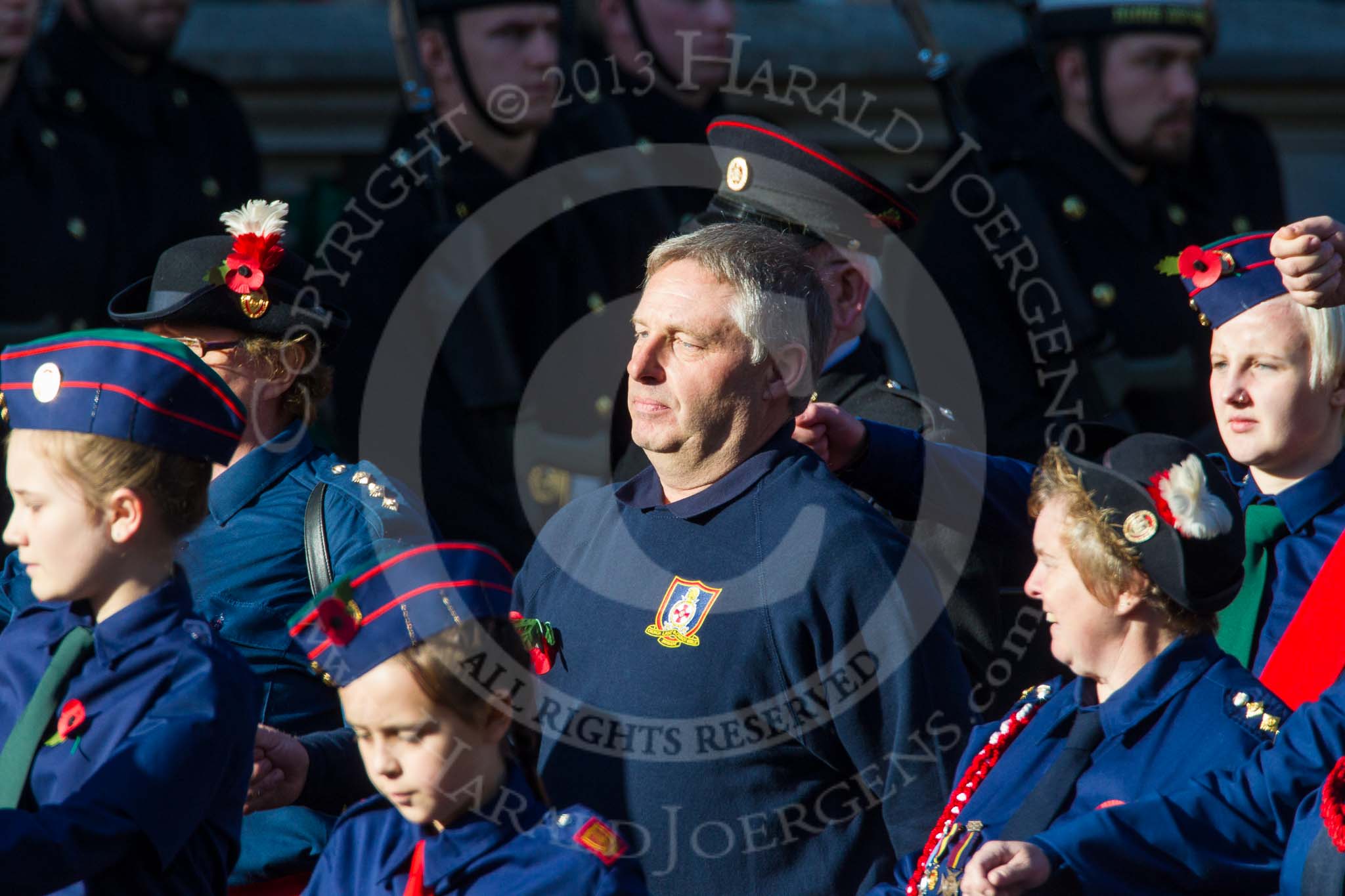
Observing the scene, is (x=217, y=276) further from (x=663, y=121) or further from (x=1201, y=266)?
(x=663, y=121)


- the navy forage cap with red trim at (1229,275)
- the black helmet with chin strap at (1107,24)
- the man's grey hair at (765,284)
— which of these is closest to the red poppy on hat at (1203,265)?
the navy forage cap with red trim at (1229,275)

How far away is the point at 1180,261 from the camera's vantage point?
3701 mm

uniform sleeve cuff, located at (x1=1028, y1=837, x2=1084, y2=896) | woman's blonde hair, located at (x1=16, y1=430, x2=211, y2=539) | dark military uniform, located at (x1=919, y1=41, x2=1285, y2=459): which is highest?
dark military uniform, located at (x1=919, y1=41, x2=1285, y2=459)

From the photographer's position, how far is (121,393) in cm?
283

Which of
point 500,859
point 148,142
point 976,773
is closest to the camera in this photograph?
point 500,859

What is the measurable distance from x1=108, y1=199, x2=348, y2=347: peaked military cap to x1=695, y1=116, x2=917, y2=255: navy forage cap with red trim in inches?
36.0

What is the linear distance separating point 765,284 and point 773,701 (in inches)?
27.4

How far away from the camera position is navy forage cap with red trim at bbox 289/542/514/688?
2.75 m

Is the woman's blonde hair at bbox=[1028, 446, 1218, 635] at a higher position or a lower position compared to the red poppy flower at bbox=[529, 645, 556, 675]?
higher

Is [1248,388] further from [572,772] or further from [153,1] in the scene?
[153,1]

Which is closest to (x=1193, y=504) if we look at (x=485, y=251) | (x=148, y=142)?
(x=485, y=251)

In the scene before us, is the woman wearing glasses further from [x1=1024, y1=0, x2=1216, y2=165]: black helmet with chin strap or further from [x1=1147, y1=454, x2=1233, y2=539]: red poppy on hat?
[x1=1024, y1=0, x2=1216, y2=165]: black helmet with chin strap

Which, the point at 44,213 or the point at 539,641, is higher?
the point at 44,213

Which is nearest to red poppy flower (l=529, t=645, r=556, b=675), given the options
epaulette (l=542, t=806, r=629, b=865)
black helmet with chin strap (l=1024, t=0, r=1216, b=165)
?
epaulette (l=542, t=806, r=629, b=865)
